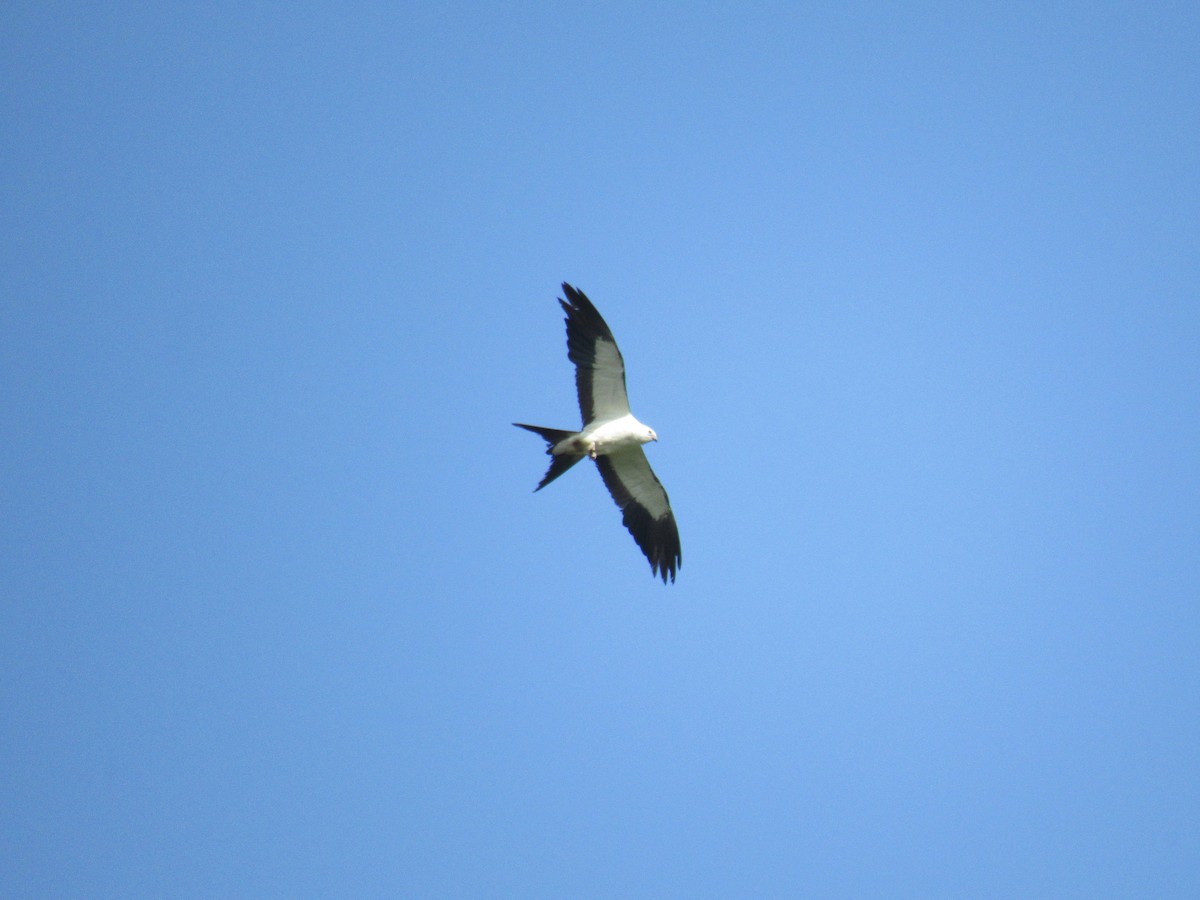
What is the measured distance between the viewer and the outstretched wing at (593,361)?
12023mm

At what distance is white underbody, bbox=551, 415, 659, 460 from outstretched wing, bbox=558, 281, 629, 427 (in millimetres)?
148

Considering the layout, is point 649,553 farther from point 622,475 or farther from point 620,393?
point 620,393

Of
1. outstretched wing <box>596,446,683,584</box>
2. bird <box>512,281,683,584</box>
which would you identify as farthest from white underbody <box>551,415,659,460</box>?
outstretched wing <box>596,446,683,584</box>

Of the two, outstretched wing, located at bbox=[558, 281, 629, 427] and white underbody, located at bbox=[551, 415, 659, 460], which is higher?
outstretched wing, located at bbox=[558, 281, 629, 427]

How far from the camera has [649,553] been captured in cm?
1356

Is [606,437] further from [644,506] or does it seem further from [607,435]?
[644,506]

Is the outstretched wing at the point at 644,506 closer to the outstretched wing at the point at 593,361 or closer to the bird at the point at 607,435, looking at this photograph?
the bird at the point at 607,435

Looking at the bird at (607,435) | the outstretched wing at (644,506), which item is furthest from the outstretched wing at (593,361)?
the outstretched wing at (644,506)

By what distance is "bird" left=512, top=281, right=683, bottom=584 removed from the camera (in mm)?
12055

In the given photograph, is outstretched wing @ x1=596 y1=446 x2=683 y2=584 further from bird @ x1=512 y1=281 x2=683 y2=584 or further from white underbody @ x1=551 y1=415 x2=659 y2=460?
white underbody @ x1=551 y1=415 x2=659 y2=460

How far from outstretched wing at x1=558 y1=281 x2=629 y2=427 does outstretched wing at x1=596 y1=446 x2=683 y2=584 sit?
82 cm

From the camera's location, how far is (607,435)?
12.4 m

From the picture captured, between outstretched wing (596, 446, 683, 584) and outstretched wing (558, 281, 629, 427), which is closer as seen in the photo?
outstretched wing (558, 281, 629, 427)

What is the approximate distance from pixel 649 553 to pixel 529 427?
2.72m
